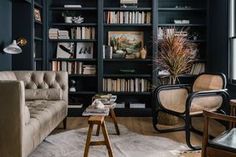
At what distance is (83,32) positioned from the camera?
5977 mm

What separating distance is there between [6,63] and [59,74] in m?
0.90

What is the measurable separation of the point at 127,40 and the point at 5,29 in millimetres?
2209

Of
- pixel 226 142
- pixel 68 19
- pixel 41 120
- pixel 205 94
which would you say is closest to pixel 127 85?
pixel 68 19

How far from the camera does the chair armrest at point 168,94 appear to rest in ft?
14.9

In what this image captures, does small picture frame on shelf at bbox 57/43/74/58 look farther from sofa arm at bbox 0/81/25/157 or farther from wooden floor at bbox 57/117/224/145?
sofa arm at bbox 0/81/25/157

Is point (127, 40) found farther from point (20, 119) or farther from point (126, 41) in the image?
point (20, 119)

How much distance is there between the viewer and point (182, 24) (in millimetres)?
5922

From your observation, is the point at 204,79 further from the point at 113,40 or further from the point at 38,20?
the point at 38,20

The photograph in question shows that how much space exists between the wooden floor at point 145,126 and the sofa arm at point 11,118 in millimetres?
2123

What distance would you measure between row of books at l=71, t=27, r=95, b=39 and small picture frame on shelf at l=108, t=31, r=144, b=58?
349 millimetres

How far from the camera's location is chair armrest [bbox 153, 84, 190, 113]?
4.53 m

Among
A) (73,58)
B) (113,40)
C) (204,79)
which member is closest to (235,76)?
(204,79)

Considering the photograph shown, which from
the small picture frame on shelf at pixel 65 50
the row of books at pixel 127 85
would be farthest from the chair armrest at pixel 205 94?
the small picture frame on shelf at pixel 65 50

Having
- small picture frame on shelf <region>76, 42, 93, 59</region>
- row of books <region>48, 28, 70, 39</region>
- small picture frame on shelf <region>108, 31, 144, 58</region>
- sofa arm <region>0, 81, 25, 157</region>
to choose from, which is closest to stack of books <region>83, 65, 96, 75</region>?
small picture frame on shelf <region>76, 42, 93, 59</region>
